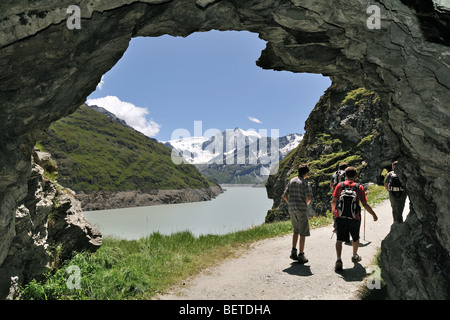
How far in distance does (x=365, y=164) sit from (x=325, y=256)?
66.4 feet

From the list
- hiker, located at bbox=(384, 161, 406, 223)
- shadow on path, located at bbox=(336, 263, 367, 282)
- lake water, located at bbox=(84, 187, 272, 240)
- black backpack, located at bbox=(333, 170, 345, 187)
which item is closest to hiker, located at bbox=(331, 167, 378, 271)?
shadow on path, located at bbox=(336, 263, 367, 282)

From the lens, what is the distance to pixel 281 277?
9227mm

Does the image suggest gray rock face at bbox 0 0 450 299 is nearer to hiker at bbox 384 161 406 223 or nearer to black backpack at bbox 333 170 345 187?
hiker at bbox 384 161 406 223

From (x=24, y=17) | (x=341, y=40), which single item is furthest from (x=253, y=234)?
(x=24, y=17)

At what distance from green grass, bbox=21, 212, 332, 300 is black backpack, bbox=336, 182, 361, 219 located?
228 inches

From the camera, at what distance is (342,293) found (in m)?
7.73

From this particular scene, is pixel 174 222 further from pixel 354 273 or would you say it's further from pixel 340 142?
pixel 354 273

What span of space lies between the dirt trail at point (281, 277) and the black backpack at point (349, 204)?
199cm

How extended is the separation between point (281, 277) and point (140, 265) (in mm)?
5385

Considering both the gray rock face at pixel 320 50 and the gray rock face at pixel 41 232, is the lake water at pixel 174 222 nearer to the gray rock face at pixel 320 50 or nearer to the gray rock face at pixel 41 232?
the gray rock face at pixel 41 232

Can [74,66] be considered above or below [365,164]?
above

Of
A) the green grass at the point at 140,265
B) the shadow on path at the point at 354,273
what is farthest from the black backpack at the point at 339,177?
the green grass at the point at 140,265

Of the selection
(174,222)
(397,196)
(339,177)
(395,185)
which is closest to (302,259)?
(397,196)

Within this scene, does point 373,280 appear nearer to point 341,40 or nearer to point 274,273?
point 274,273
